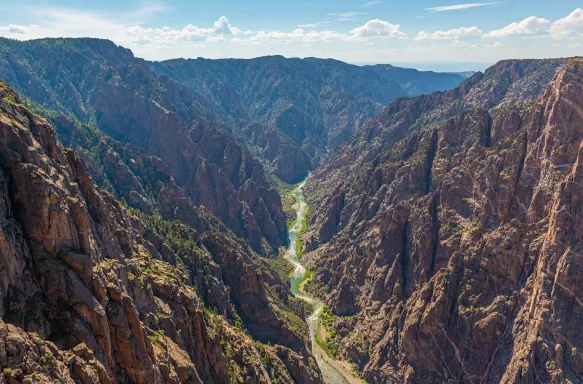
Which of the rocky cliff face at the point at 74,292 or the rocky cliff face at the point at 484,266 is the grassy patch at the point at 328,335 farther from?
the rocky cliff face at the point at 74,292

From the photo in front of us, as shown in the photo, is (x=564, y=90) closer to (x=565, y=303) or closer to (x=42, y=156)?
(x=565, y=303)

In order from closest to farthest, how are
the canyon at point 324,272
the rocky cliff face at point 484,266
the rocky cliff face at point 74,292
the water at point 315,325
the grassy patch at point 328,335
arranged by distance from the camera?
the rocky cliff face at point 74,292
the canyon at point 324,272
the rocky cliff face at point 484,266
the water at point 315,325
the grassy patch at point 328,335

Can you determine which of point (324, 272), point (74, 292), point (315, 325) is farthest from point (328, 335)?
point (74, 292)

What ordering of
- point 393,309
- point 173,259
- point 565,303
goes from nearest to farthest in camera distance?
point 565,303, point 173,259, point 393,309

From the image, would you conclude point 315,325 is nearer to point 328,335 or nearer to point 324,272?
point 328,335

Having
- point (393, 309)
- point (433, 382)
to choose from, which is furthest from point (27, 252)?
point (393, 309)

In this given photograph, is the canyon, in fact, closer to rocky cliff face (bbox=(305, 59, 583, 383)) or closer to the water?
rocky cliff face (bbox=(305, 59, 583, 383))

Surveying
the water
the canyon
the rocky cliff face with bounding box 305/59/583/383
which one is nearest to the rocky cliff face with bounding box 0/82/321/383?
the canyon

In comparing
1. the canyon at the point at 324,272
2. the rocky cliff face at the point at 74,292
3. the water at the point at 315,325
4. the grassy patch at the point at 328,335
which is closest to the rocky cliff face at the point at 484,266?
the canyon at the point at 324,272

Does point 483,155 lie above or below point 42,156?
below
